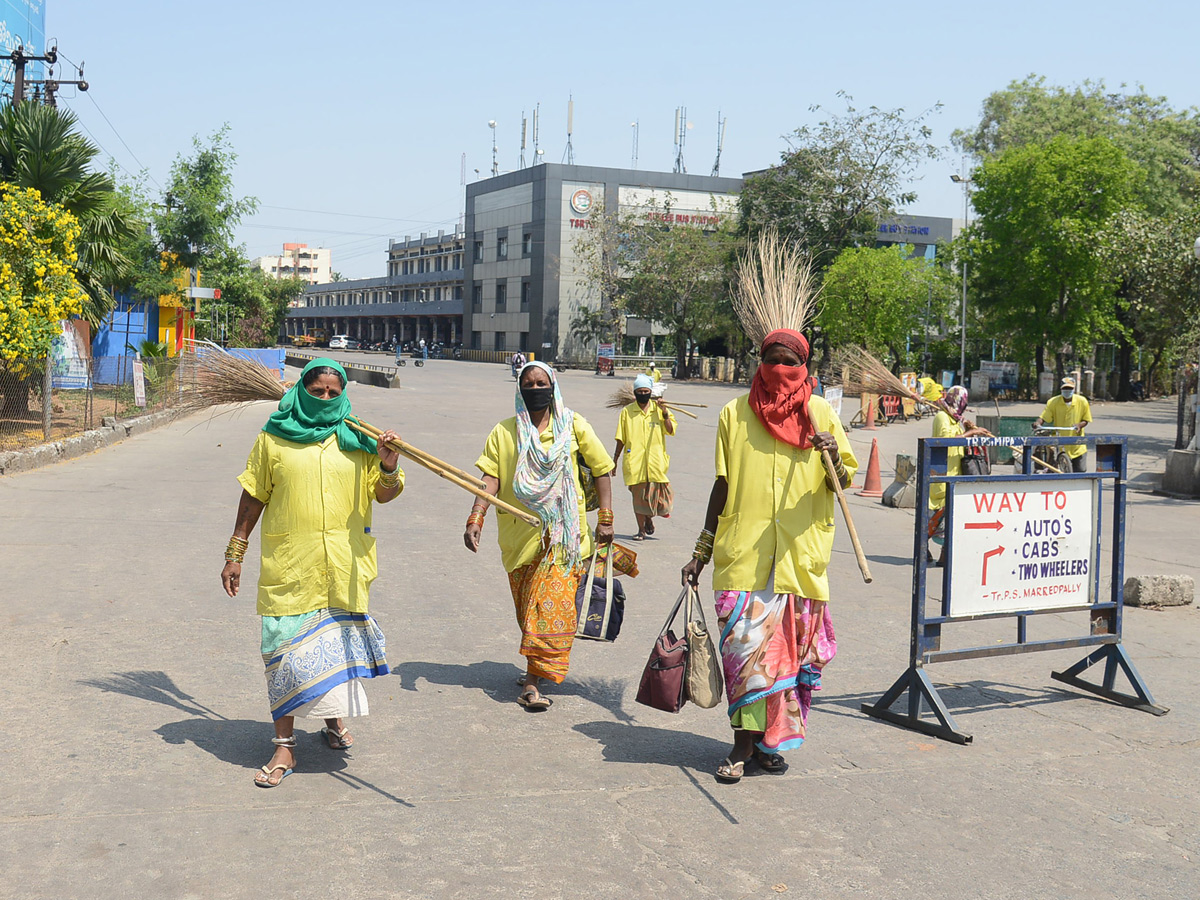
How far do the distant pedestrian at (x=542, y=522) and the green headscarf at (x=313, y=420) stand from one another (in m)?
0.95

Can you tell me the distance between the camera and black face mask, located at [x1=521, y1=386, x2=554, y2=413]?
18.8 feet

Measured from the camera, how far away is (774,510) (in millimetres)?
4695

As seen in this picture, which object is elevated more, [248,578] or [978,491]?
[978,491]

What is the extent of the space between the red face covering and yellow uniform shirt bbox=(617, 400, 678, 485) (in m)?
6.00

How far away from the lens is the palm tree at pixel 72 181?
2012 cm

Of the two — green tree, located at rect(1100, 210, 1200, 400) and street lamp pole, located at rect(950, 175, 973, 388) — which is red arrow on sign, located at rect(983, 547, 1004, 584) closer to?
green tree, located at rect(1100, 210, 1200, 400)

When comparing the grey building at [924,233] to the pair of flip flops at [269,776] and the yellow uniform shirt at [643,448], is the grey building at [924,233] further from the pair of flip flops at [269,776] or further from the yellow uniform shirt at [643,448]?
the pair of flip flops at [269,776]

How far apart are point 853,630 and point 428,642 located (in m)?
2.84

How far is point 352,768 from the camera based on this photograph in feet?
15.5

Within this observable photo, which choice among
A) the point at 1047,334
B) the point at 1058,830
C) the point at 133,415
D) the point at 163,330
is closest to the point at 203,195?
the point at 163,330

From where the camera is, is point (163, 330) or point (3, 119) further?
point (163, 330)

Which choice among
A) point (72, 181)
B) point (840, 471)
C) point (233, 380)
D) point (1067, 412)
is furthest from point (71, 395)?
point (840, 471)

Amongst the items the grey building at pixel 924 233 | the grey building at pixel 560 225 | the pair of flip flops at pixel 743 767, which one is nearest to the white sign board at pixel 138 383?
the pair of flip flops at pixel 743 767

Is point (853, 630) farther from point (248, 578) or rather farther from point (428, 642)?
point (248, 578)
